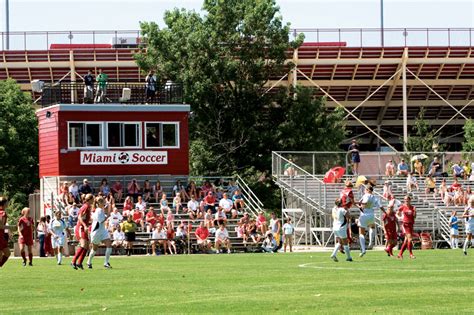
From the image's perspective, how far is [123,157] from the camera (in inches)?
2180

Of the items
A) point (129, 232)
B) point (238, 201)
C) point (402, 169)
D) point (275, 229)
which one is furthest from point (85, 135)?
point (402, 169)

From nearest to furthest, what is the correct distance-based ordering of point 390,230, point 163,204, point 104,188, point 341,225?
point 341,225
point 390,230
point 163,204
point 104,188

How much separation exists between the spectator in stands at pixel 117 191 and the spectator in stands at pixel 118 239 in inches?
169

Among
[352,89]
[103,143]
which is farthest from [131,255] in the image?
[352,89]

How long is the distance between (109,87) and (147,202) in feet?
24.8

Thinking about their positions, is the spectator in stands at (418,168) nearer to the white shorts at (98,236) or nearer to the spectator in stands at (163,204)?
the spectator in stands at (163,204)

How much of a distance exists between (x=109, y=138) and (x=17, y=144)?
507 inches

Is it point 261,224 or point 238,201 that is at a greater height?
point 238,201

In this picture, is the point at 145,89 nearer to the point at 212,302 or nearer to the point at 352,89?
the point at 352,89

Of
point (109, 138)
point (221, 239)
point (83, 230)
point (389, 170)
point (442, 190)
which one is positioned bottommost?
point (221, 239)

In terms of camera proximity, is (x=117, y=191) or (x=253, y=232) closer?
(x=253, y=232)

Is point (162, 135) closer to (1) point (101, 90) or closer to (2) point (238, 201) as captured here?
(1) point (101, 90)

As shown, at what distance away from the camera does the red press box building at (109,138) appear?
54875 millimetres

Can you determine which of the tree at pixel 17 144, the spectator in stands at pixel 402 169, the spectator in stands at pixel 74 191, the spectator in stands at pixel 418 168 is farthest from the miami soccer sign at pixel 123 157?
the spectator in stands at pixel 418 168
